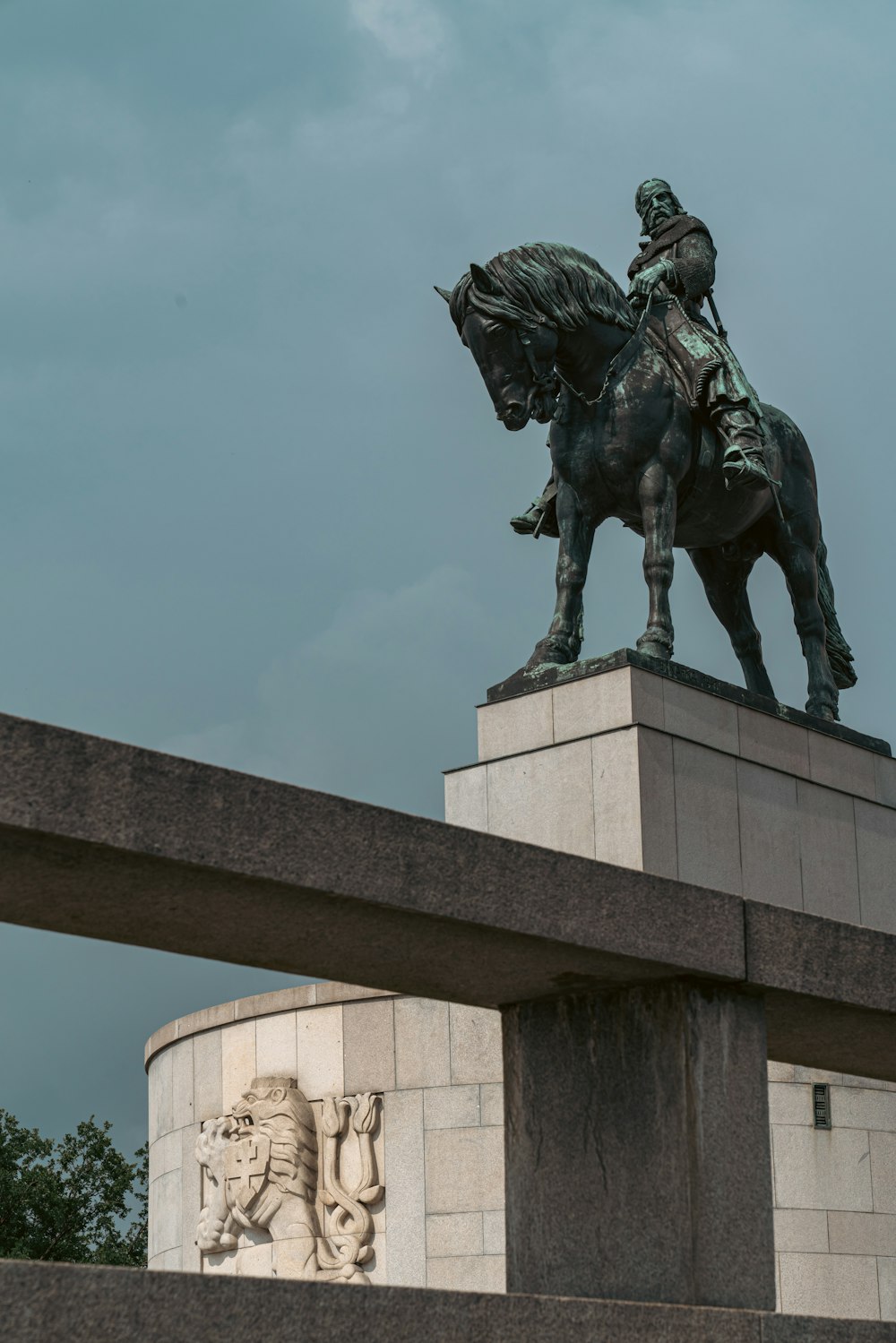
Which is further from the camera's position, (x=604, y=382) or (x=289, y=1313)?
(x=604, y=382)

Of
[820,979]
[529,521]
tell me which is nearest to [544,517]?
[529,521]

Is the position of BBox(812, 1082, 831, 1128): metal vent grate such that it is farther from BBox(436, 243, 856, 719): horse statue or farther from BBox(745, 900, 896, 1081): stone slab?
BBox(745, 900, 896, 1081): stone slab

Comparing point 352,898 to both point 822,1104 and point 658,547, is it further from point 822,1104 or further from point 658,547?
point 658,547

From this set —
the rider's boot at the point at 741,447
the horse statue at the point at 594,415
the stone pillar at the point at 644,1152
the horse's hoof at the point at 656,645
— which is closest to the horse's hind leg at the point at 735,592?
the horse statue at the point at 594,415

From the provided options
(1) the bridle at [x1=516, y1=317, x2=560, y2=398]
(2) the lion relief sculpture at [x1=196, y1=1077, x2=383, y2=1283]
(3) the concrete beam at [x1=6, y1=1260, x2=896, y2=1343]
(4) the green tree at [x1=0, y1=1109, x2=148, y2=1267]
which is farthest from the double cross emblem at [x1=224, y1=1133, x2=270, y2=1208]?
(4) the green tree at [x1=0, y1=1109, x2=148, y2=1267]

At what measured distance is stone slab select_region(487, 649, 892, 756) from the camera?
13.2 meters

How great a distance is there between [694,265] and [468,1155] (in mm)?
6652

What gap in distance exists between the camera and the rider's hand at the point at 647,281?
1423cm

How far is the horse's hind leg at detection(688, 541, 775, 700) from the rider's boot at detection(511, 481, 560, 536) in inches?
60.1

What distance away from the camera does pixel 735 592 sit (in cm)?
1541

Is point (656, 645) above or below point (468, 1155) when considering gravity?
above

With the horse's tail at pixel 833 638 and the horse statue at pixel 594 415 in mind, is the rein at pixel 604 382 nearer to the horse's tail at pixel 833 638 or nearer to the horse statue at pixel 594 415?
the horse statue at pixel 594 415

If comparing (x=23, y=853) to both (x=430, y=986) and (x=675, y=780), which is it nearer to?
(x=430, y=986)

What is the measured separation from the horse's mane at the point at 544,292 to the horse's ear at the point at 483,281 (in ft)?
0.09
